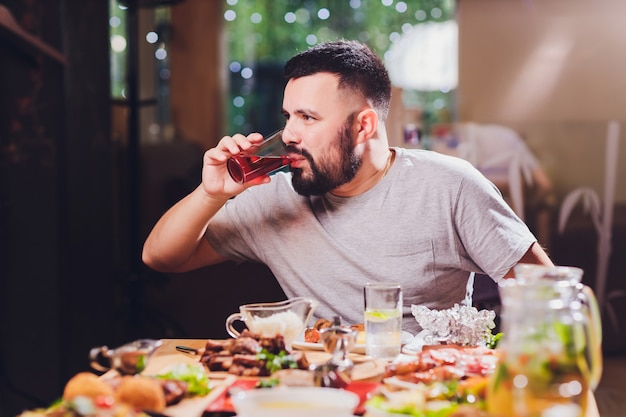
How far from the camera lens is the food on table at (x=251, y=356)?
140cm

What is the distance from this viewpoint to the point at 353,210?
207cm

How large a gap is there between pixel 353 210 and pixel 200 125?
3197 millimetres

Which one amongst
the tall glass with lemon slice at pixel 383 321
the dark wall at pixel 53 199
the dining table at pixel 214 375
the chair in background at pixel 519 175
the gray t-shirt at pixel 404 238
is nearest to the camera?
the dining table at pixel 214 375

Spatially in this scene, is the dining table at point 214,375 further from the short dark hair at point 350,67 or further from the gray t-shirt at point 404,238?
the short dark hair at point 350,67

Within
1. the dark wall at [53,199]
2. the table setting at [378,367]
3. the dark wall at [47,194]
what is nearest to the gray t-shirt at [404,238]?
the table setting at [378,367]

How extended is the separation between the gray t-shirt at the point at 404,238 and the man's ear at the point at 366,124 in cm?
10

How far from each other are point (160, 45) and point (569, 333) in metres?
4.43

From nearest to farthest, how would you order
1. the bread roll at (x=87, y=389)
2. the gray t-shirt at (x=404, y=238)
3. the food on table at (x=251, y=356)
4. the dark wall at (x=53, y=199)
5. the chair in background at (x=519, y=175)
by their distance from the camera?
the bread roll at (x=87, y=389) < the food on table at (x=251, y=356) < the gray t-shirt at (x=404, y=238) < the dark wall at (x=53, y=199) < the chair in background at (x=519, y=175)

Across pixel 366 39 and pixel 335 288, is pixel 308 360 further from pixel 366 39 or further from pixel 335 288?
pixel 366 39

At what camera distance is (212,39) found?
5.08 meters

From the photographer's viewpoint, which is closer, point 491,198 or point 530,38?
point 491,198

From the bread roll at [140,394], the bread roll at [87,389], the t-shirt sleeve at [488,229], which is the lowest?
the bread roll at [140,394]

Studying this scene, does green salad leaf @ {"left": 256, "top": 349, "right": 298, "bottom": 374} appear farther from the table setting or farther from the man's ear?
the man's ear

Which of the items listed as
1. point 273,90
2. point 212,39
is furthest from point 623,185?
point 212,39
